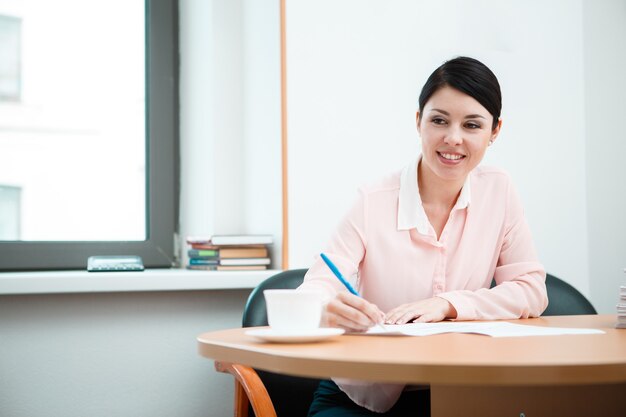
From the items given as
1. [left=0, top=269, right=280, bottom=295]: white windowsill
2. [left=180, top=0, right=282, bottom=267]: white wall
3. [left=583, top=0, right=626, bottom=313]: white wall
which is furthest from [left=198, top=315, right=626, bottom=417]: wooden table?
[left=583, top=0, right=626, bottom=313]: white wall

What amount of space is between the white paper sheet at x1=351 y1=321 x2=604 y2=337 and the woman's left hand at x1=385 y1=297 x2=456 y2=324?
0.18ft

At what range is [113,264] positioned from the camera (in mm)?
2480

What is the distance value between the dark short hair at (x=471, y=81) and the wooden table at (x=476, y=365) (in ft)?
2.38

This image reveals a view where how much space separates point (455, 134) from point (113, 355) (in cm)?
139

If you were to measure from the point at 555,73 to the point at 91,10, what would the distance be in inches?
76.6

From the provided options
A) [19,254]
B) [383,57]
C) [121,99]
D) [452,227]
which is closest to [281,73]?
[383,57]

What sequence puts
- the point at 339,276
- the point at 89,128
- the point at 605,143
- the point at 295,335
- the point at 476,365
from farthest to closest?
the point at 605,143 < the point at 89,128 < the point at 339,276 < the point at 295,335 < the point at 476,365

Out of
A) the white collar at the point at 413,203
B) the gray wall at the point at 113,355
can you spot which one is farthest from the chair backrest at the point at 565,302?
the gray wall at the point at 113,355

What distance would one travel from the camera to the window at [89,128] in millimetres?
2695

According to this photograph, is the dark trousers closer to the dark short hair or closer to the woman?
the woman

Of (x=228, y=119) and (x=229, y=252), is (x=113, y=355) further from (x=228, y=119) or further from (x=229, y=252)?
(x=228, y=119)

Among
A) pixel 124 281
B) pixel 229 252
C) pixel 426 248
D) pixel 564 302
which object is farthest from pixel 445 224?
pixel 124 281

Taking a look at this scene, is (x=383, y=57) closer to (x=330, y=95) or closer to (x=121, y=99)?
(x=330, y=95)

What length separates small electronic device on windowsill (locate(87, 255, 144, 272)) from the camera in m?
2.46
